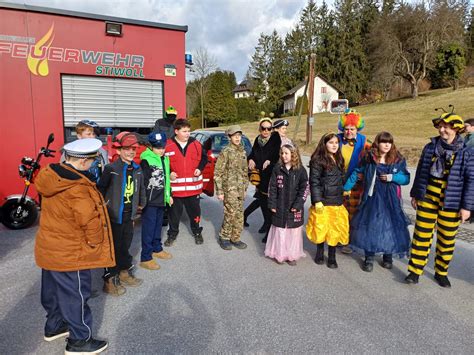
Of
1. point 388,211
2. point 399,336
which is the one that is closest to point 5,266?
point 399,336

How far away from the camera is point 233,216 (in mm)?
4848

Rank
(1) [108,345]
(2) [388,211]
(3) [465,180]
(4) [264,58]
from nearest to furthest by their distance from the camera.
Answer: (1) [108,345] < (3) [465,180] < (2) [388,211] < (4) [264,58]

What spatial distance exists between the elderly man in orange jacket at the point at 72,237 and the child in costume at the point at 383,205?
296cm

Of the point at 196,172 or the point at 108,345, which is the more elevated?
the point at 196,172

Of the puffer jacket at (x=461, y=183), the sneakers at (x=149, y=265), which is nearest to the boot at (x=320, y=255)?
the puffer jacket at (x=461, y=183)

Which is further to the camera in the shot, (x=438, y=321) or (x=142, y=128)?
(x=142, y=128)

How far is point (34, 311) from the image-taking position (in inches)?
125

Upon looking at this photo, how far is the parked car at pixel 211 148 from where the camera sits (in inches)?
244

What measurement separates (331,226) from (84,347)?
2911mm

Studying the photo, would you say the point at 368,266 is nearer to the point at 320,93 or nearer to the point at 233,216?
the point at 233,216

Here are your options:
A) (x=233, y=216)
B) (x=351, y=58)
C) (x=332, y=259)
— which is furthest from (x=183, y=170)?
(x=351, y=58)

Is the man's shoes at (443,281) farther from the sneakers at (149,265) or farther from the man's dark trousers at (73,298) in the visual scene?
the man's dark trousers at (73,298)

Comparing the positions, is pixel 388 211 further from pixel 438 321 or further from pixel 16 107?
pixel 16 107

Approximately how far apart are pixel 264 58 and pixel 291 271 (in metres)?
57.9
